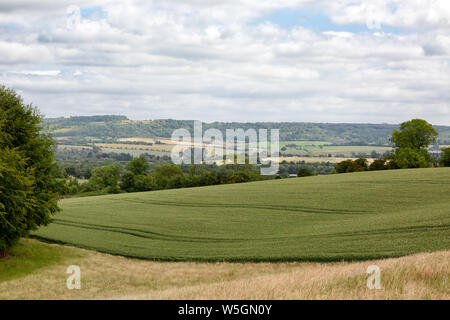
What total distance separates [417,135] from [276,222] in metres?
65.2

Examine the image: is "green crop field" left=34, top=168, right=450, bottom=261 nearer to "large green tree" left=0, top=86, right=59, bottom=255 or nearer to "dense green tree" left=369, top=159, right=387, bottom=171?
"large green tree" left=0, top=86, right=59, bottom=255

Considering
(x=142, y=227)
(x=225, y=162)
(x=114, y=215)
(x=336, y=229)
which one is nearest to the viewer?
(x=336, y=229)

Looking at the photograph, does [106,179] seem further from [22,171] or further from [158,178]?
[22,171]

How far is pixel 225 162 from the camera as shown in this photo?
125 meters

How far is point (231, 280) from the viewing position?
18641 millimetres

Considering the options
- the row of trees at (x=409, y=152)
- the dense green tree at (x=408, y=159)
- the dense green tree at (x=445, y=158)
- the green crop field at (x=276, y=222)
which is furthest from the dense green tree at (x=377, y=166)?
the green crop field at (x=276, y=222)

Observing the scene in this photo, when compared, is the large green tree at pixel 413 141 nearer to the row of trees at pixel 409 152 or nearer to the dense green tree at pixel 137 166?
the row of trees at pixel 409 152

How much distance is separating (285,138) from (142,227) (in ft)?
518

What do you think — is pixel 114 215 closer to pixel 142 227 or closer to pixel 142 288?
pixel 142 227

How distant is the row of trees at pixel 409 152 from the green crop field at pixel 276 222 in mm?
31378

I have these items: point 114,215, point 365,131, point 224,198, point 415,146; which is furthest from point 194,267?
point 365,131

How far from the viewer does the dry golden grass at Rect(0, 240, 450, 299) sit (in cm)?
973

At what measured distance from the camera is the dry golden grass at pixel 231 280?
383 inches

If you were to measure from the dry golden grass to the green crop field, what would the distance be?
1.94 metres
